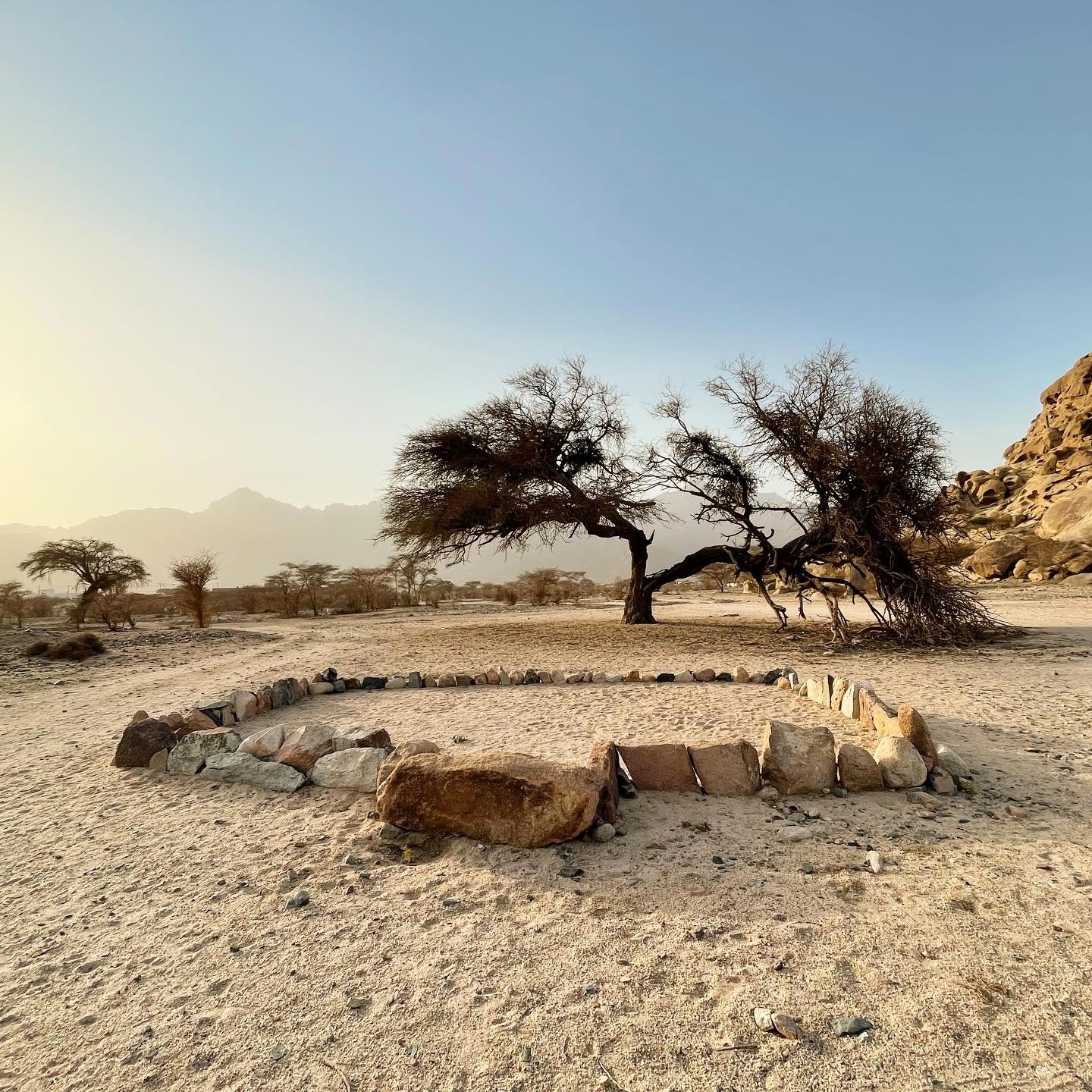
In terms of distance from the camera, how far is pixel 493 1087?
1.64m

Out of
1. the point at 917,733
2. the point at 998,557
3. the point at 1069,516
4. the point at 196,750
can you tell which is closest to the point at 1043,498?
the point at 1069,516

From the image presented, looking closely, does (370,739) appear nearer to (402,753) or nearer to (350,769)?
(350,769)

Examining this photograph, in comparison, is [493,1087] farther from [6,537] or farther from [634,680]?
[6,537]

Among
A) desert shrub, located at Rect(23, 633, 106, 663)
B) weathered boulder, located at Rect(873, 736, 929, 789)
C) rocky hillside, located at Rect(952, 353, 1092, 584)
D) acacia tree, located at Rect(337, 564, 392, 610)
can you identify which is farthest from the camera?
acacia tree, located at Rect(337, 564, 392, 610)

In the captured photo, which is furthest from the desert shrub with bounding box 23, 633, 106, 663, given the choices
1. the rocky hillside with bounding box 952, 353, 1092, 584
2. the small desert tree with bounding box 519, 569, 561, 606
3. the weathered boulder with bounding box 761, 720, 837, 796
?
the rocky hillside with bounding box 952, 353, 1092, 584

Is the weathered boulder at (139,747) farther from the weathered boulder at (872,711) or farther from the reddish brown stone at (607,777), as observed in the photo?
the weathered boulder at (872,711)

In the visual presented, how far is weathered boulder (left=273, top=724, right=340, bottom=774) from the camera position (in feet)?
13.4

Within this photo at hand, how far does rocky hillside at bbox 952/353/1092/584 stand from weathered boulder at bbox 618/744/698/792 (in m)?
10.4

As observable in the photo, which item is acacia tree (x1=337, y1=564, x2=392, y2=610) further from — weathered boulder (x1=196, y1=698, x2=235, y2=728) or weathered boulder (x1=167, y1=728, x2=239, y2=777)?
weathered boulder (x1=167, y1=728, x2=239, y2=777)

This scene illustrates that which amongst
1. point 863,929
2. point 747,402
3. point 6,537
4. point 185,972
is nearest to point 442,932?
point 185,972

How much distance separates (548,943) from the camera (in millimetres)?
2264

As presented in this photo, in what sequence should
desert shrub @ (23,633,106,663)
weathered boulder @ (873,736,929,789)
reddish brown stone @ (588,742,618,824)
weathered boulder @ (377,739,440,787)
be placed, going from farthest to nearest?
desert shrub @ (23,633,106,663) < weathered boulder @ (377,739,440,787) < weathered boulder @ (873,736,929,789) < reddish brown stone @ (588,742,618,824)

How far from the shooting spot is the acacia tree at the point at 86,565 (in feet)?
67.9

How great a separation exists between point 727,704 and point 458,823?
3494 mm
